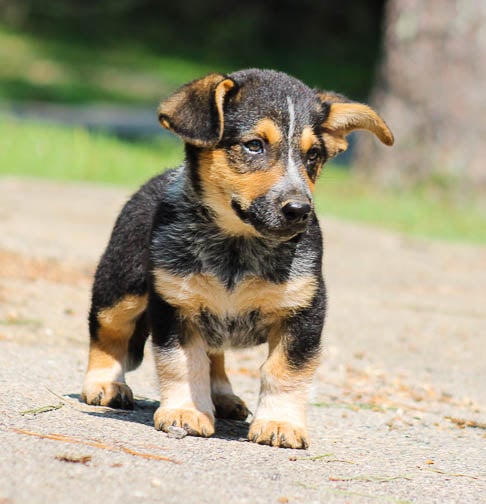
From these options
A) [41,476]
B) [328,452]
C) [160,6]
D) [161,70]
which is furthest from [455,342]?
[160,6]

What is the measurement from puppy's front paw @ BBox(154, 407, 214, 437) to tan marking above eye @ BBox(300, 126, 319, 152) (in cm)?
145

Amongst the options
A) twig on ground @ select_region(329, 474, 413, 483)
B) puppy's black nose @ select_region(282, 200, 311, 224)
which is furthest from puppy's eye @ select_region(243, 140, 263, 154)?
twig on ground @ select_region(329, 474, 413, 483)

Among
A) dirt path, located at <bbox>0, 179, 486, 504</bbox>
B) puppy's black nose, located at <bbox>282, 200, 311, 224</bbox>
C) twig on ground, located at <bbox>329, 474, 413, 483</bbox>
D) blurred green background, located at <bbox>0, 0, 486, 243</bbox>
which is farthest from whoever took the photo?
blurred green background, located at <bbox>0, 0, 486, 243</bbox>

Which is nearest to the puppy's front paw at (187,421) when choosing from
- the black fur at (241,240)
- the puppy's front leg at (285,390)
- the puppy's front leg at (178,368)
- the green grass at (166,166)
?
the puppy's front leg at (178,368)

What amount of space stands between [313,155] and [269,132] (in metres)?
0.32

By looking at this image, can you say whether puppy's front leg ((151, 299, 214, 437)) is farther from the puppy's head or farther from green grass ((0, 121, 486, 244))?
green grass ((0, 121, 486, 244))

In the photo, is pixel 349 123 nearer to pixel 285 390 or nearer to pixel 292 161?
pixel 292 161

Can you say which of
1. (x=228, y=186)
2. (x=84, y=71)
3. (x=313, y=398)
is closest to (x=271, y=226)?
(x=228, y=186)

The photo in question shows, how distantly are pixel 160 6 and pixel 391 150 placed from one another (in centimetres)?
2410

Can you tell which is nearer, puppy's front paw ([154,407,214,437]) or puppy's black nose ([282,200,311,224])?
puppy's black nose ([282,200,311,224])

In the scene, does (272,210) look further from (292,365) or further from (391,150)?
(391,150)

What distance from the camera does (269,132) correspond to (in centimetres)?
560

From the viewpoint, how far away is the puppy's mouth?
5.41 metres

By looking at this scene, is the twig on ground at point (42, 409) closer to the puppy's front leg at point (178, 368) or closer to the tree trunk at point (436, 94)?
the puppy's front leg at point (178, 368)
